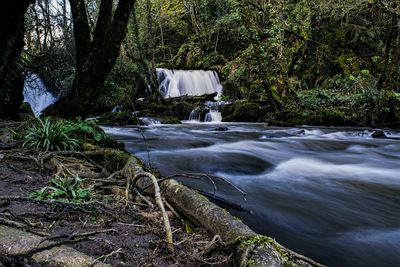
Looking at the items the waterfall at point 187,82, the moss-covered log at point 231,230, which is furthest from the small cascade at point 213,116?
the moss-covered log at point 231,230

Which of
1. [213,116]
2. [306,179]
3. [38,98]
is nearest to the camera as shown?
[306,179]

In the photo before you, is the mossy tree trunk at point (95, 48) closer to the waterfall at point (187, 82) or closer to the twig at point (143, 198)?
the twig at point (143, 198)

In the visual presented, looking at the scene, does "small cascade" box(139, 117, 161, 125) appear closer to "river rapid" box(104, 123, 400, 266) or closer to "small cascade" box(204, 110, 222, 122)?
"river rapid" box(104, 123, 400, 266)

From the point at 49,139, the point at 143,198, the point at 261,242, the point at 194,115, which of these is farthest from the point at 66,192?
the point at 194,115

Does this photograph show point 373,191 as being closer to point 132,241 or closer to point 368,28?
point 132,241

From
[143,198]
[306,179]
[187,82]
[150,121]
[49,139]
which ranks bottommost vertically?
[306,179]

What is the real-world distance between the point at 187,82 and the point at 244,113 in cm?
663

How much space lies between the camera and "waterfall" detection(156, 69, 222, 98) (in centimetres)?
2012

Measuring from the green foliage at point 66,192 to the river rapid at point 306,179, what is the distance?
4.45 ft

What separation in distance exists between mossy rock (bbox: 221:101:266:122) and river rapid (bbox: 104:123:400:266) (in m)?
2.77

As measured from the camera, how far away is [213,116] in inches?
604

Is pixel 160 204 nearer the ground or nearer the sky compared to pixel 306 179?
nearer the sky

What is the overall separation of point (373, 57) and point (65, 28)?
12151 mm

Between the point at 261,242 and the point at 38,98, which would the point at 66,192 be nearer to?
the point at 261,242
